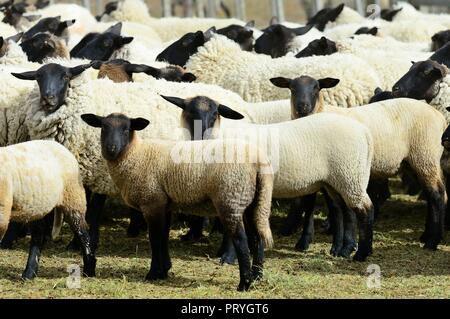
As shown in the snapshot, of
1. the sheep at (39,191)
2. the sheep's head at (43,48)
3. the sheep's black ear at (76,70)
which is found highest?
the sheep's head at (43,48)

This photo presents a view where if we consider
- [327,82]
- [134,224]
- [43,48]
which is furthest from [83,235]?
[43,48]

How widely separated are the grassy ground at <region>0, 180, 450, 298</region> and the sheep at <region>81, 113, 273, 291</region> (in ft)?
0.78

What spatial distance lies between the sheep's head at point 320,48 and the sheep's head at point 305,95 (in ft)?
9.65

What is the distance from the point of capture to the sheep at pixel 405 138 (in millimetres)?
8555

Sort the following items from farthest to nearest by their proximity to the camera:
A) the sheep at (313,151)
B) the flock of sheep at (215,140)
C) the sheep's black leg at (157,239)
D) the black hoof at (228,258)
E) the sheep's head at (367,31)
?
the sheep's head at (367,31), the black hoof at (228,258), the sheep at (313,151), the sheep's black leg at (157,239), the flock of sheep at (215,140)

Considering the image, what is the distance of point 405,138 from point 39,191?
3.24 m

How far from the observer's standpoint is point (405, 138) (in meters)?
8.61

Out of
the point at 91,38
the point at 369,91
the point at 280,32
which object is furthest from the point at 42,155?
the point at 280,32

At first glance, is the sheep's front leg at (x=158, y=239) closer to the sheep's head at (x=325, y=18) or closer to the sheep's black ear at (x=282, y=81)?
the sheep's black ear at (x=282, y=81)

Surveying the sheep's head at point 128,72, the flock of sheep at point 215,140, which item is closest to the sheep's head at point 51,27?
the flock of sheep at point 215,140

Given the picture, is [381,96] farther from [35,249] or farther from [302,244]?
[35,249]

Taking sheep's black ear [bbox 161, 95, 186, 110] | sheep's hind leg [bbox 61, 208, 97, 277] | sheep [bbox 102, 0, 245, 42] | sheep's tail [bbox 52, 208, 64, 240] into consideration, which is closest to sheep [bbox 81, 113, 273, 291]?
sheep's hind leg [bbox 61, 208, 97, 277]

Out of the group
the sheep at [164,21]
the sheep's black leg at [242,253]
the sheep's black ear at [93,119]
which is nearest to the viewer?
the sheep's black leg at [242,253]
